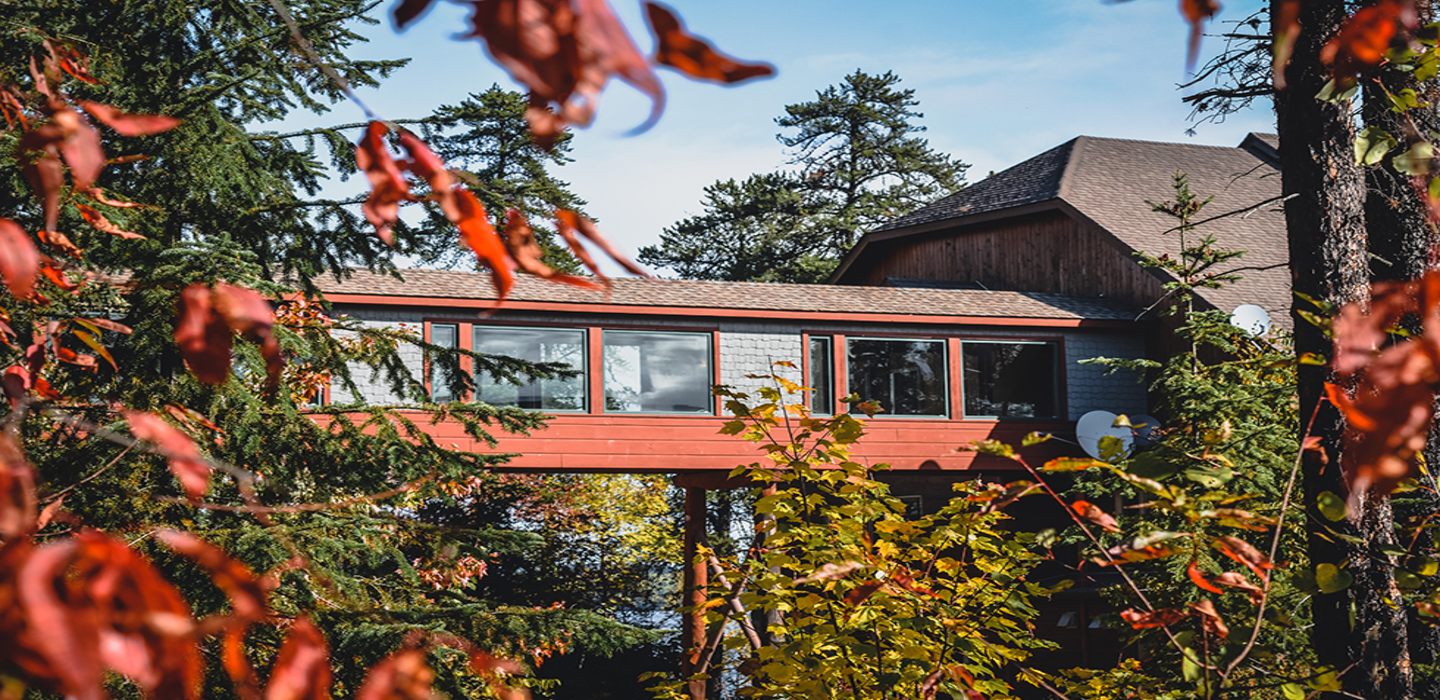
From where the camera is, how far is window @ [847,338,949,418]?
13.8 metres

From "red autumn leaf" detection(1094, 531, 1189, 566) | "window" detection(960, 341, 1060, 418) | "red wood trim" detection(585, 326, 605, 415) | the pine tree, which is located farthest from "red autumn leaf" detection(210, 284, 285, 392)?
"window" detection(960, 341, 1060, 418)

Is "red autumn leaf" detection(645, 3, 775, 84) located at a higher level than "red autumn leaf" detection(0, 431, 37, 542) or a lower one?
higher

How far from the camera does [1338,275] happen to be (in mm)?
3891

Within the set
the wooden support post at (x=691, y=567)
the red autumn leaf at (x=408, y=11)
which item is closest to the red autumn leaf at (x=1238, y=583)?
the red autumn leaf at (x=408, y=11)

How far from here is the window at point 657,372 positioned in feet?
42.0

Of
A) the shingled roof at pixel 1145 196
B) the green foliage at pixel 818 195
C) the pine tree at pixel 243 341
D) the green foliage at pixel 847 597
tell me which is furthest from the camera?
the green foliage at pixel 818 195

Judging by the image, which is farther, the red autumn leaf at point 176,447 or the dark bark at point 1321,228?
the dark bark at point 1321,228

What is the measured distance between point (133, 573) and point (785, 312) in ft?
41.7

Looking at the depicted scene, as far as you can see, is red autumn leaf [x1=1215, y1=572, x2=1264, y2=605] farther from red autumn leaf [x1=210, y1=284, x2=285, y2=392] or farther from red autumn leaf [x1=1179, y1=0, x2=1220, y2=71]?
red autumn leaf [x1=210, y1=284, x2=285, y2=392]

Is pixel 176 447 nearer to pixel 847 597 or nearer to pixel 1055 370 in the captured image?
pixel 847 597

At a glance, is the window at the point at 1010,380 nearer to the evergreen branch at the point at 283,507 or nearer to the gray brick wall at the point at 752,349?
the gray brick wall at the point at 752,349

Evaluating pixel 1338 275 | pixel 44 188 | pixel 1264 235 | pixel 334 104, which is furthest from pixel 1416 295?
pixel 1264 235

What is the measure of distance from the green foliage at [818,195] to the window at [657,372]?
15.7 metres

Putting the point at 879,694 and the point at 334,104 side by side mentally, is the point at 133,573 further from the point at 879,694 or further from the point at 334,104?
the point at 334,104
